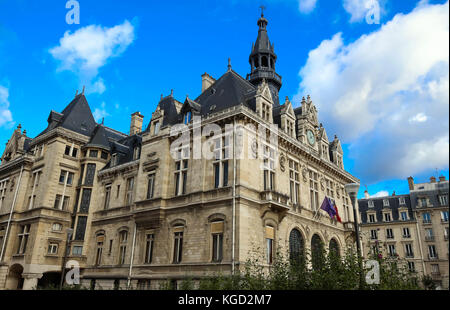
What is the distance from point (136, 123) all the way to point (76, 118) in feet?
26.2

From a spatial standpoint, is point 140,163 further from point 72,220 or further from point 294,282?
point 294,282

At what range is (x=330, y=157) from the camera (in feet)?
118

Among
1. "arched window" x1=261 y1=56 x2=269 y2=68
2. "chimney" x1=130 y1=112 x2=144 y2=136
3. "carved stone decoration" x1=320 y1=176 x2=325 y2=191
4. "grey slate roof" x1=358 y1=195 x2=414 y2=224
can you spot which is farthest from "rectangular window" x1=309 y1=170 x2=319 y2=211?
"chimney" x1=130 y1=112 x2=144 y2=136

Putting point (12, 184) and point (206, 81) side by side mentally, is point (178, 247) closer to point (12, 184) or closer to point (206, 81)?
point (206, 81)

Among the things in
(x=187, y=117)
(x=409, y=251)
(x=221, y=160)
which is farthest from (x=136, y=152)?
(x=409, y=251)

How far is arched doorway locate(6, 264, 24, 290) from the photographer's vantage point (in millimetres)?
31453

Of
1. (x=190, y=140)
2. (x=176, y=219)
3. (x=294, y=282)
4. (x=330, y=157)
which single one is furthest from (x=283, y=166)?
(x=294, y=282)

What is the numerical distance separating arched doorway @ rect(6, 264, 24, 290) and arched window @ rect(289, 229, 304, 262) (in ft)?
82.6

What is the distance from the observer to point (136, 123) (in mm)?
43750

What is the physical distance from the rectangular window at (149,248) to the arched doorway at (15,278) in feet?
47.3

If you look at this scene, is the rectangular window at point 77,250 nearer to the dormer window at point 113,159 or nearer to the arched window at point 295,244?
the dormer window at point 113,159

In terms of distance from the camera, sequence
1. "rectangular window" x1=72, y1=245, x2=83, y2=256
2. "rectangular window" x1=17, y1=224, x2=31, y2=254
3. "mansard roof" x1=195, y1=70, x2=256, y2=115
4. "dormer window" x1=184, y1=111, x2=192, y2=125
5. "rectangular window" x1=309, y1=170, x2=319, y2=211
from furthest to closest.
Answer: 1. "rectangular window" x1=17, y1=224, x2=31, y2=254
2. "rectangular window" x1=72, y1=245, x2=83, y2=256
3. "rectangular window" x1=309, y1=170, x2=319, y2=211
4. "dormer window" x1=184, y1=111, x2=192, y2=125
5. "mansard roof" x1=195, y1=70, x2=256, y2=115

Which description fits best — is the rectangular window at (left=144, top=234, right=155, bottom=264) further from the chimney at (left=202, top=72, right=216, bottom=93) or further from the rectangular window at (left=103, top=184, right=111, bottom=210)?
the chimney at (left=202, top=72, right=216, bottom=93)

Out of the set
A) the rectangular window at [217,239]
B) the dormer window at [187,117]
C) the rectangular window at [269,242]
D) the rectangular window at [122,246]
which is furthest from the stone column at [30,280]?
the rectangular window at [269,242]
